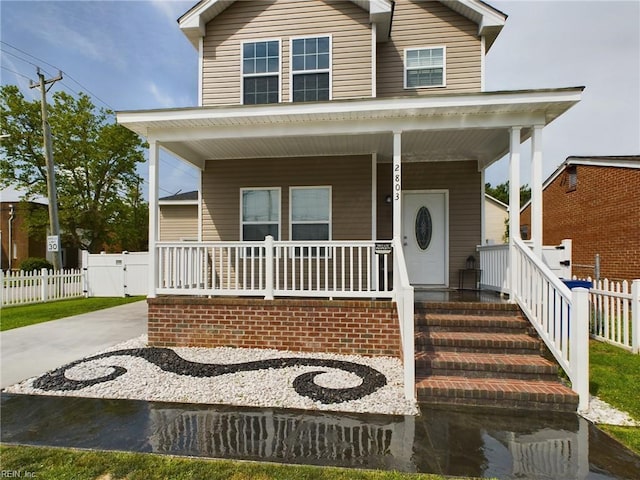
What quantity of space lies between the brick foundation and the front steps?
2.27ft

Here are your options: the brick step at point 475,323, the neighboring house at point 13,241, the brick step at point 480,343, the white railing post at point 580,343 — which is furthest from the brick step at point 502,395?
the neighboring house at point 13,241

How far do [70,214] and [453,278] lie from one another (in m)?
18.6

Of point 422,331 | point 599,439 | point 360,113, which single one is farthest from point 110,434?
point 360,113

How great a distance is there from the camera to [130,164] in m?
19.0

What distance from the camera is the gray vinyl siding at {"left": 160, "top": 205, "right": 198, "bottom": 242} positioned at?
15266 mm

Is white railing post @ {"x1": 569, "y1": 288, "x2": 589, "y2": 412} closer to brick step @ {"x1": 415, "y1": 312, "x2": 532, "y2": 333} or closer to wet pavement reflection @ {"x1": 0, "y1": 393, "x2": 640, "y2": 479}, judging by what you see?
wet pavement reflection @ {"x1": 0, "y1": 393, "x2": 640, "y2": 479}

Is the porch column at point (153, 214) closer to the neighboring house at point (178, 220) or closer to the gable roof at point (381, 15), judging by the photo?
the gable roof at point (381, 15)

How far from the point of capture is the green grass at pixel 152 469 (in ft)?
8.20

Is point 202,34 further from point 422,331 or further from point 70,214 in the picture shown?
point 70,214

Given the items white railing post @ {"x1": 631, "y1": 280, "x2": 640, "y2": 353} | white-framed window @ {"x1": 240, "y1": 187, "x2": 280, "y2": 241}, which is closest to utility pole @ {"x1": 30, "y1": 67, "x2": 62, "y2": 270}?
white-framed window @ {"x1": 240, "y1": 187, "x2": 280, "y2": 241}

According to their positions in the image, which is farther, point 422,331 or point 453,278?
point 453,278

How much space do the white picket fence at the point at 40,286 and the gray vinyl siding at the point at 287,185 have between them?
23.2ft

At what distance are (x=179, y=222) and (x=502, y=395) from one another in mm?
14502

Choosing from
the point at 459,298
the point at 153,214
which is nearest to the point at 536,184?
the point at 459,298
